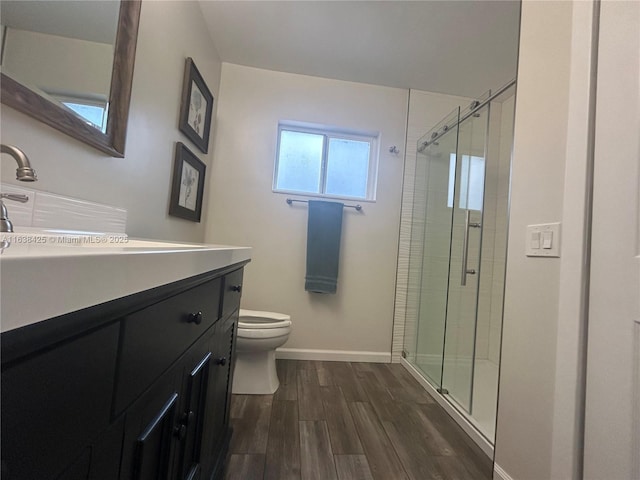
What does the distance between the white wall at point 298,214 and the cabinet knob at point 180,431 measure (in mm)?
1700

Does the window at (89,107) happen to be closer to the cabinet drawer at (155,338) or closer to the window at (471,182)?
the cabinet drawer at (155,338)

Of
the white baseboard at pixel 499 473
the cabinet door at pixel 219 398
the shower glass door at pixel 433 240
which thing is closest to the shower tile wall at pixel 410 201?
the shower glass door at pixel 433 240

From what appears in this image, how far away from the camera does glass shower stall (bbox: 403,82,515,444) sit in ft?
6.63

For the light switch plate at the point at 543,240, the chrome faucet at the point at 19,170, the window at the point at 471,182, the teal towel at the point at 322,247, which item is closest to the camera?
the chrome faucet at the point at 19,170

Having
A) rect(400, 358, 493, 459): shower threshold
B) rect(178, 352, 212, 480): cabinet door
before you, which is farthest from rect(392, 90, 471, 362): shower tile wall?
rect(178, 352, 212, 480): cabinet door

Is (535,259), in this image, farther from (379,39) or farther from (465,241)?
(379,39)

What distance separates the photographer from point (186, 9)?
1.70 meters

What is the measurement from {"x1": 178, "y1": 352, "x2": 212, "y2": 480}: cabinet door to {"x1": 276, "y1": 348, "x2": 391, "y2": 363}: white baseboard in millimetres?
1550

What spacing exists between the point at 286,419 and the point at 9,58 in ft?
5.68

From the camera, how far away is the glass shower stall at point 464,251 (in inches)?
79.6

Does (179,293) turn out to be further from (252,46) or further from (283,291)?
(252,46)

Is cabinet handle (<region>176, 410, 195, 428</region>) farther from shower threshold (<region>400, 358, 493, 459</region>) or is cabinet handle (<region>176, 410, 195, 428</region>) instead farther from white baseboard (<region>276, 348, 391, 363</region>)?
white baseboard (<region>276, 348, 391, 363</region>)

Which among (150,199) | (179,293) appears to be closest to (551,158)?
(179,293)

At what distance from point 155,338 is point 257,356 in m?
1.41
